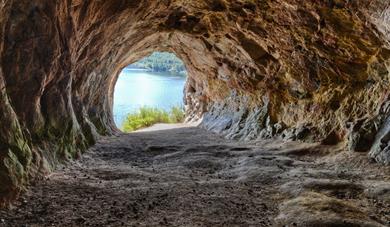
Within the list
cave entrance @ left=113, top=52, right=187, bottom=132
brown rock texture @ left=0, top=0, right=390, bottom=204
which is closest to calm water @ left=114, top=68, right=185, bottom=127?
cave entrance @ left=113, top=52, right=187, bottom=132

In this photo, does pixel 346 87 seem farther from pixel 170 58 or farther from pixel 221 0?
pixel 170 58

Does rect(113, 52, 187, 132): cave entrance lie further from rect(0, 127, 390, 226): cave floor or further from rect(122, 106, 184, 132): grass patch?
rect(0, 127, 390, 226): cave floor

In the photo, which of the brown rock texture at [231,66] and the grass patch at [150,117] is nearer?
→ the brown rock texture at [231,66]

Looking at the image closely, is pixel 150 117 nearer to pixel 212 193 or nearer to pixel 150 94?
pixel 150 94

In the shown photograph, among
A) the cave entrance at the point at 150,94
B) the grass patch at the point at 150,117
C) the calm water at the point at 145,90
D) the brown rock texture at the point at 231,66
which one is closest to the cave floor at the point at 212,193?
the brown rock texture at the point at 231,66

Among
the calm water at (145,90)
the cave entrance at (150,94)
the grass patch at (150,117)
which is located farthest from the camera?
the calm water at (145,90)

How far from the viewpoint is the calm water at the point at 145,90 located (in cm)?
3741

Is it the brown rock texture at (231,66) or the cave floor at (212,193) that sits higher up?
the brown rock texture at (231,66)

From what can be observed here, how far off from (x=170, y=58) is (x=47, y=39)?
49059 millimetres

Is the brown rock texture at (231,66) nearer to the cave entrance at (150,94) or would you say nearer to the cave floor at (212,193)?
the cave floor at (212,193)

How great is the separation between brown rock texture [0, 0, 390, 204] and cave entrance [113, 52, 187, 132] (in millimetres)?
12361

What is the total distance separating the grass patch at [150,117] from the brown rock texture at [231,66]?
11.4 meters

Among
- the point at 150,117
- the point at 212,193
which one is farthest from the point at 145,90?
the point at 212,193

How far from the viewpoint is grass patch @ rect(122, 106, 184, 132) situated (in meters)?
25.5
